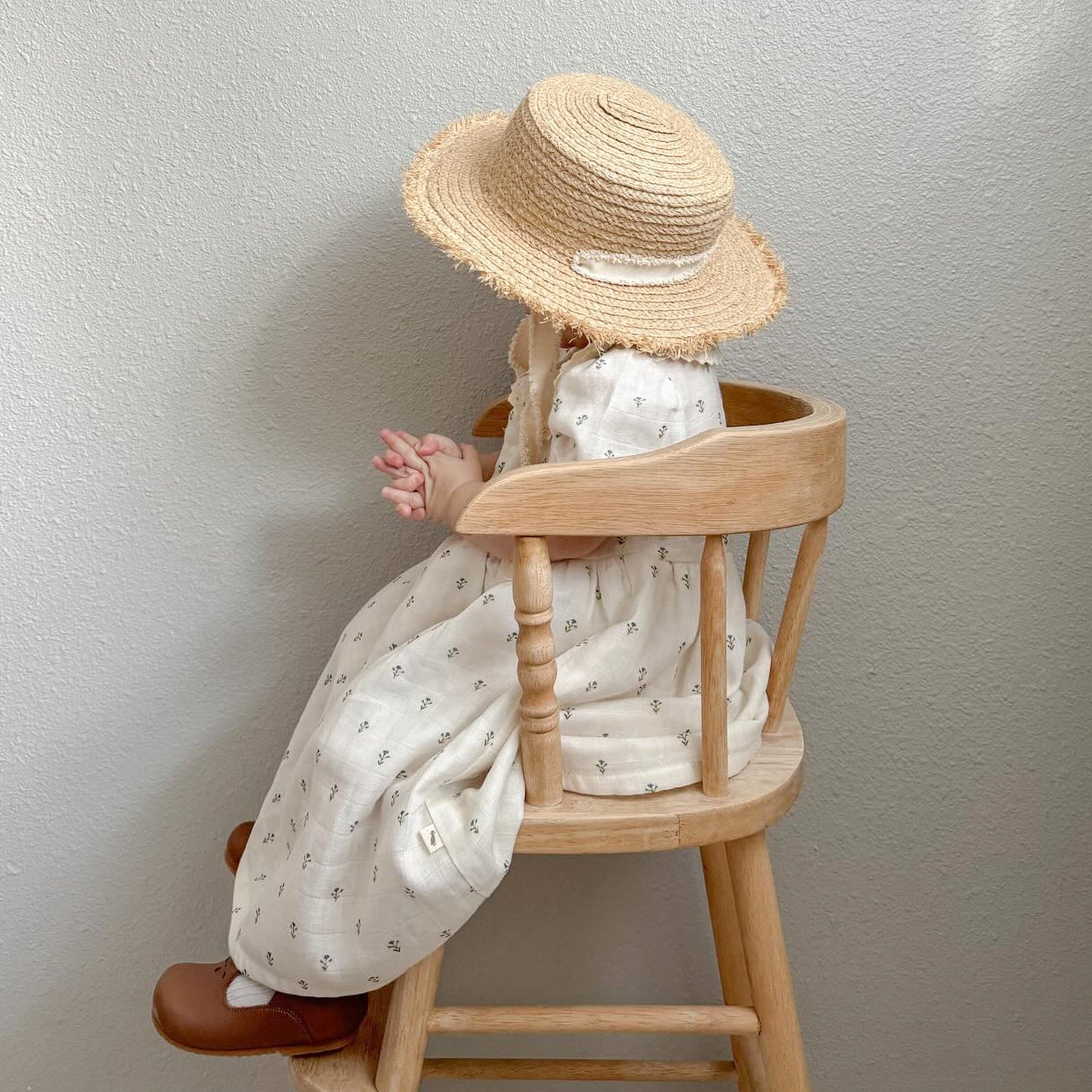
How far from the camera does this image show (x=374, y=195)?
1.06 meters

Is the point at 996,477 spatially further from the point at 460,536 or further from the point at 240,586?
the point at 240,586

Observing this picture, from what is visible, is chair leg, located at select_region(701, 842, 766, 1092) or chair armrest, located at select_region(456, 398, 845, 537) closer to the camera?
chair armrest, located at select_region(456, 398, 845, 537)

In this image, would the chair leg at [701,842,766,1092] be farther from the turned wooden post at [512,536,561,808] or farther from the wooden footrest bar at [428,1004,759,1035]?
the turned wooden post at [512,536,561,808]

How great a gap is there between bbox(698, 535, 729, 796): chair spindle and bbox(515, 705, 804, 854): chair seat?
0.02 meters

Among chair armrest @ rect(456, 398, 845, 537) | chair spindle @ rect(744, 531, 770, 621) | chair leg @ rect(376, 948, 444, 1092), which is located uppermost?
chair armrest @ rect(456, 398, 845, 537)

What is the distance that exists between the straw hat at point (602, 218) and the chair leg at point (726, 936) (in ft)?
1.64

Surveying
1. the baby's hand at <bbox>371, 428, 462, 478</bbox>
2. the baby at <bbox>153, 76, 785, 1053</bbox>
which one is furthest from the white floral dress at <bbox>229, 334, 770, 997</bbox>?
the baby's hand at <bbox>371, 428, 462, 478</bbox>

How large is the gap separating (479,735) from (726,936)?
1.36 ft

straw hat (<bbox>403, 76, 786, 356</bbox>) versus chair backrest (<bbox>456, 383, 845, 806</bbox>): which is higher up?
straw hat (<bbox>403, 76, 786, 356</bbox>)

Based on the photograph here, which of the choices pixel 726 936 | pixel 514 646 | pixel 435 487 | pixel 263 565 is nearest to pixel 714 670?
pixel 514 646

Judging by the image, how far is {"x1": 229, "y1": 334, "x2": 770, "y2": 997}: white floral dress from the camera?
2.61 ft

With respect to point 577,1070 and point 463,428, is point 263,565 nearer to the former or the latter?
point 463,428

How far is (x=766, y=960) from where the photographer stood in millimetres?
870

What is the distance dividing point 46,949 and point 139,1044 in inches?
5.6
